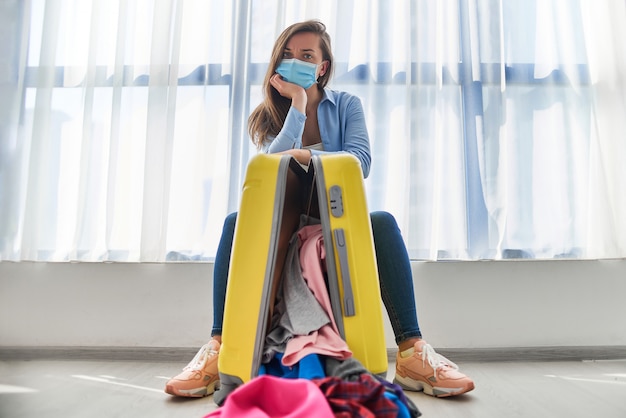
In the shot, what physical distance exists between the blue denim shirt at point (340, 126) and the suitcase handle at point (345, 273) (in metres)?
0.41

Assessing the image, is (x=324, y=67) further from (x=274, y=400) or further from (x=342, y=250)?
(x=274, y=400)

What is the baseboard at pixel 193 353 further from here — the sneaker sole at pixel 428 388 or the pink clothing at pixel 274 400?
the pink clothing at pixel 274 400

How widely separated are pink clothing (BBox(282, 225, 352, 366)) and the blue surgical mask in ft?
1.62

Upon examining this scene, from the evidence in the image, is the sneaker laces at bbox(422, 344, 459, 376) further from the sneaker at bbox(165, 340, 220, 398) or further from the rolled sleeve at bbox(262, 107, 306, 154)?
the rolled sleeve at bbox(262, 107, 306, 154)

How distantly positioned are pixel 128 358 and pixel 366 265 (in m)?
1.07

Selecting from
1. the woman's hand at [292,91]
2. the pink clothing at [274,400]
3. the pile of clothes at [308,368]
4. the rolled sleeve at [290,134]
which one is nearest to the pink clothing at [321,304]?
the pile of clothes at [308,368]

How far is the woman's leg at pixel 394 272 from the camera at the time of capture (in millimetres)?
1034

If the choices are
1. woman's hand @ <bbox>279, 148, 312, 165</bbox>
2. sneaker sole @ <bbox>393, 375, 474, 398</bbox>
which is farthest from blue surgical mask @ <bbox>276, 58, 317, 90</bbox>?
sneaker sole @ <bbox>393, 375, 474, 398</bbox>

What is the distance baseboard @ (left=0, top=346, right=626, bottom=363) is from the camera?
4.83 ft

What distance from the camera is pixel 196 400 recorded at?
1005 mm

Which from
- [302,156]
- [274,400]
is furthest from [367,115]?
[274,400]

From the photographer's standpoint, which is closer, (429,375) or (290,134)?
(429,375)

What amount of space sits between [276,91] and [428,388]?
89cm

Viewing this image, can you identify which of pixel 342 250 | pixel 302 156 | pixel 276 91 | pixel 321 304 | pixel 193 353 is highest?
pixel 276 91
